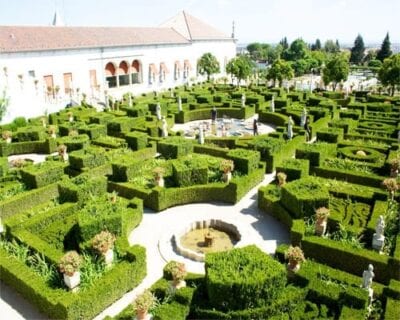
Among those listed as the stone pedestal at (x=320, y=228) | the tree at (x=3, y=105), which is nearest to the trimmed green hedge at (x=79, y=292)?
the stone pedestal at (x=320, y=228)

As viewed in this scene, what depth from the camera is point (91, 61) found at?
43.2 metres

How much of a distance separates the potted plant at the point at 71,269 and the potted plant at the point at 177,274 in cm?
246

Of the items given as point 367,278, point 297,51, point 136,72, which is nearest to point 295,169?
point 367,278

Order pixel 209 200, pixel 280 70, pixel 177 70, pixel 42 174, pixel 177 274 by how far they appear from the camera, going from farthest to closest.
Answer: pixel 177 70 < pixel 280 70 < pixel 42 174 < pixel 209 200 < pixel 177 274

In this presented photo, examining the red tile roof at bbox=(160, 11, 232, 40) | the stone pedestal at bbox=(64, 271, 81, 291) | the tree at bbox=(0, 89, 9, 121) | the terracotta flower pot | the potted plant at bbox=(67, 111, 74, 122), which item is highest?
the red tile roof at bbox=(160, 11, 232, 40)

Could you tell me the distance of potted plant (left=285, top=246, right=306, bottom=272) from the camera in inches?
418

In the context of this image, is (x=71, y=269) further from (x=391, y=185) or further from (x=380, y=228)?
(x=391, y=185)

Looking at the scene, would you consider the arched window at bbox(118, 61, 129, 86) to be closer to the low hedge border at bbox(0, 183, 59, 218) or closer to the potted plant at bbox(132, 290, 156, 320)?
the low hedge border at bbox(0, 183, 59, 218)

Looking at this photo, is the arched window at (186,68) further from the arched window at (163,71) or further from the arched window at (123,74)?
the arched window at (123,74)

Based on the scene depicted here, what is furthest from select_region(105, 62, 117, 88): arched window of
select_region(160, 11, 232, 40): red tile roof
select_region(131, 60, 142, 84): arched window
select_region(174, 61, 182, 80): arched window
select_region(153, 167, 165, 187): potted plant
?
select_region(153, 167, 165, 187): potted plant

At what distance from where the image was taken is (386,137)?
23281mm

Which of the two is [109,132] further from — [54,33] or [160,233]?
[54,33]

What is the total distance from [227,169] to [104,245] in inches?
291

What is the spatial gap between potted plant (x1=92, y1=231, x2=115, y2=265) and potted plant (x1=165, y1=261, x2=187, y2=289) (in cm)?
206
